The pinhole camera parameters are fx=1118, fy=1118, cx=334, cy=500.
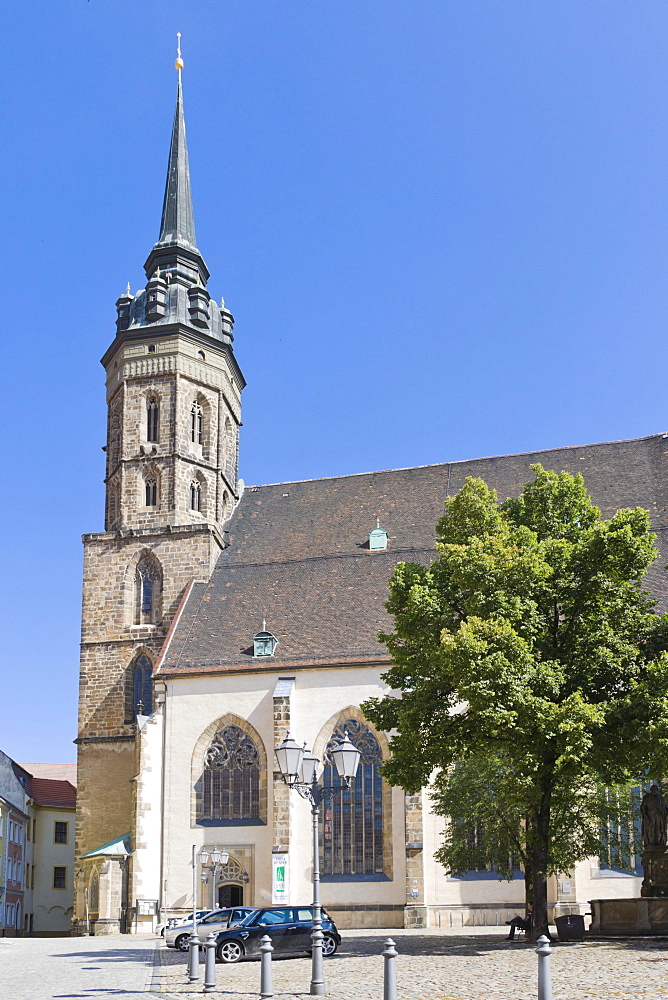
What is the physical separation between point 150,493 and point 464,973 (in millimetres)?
26782

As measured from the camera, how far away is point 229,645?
34.8 m

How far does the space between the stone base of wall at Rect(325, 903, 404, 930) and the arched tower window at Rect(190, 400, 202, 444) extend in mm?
17640

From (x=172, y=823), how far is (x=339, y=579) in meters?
9.25

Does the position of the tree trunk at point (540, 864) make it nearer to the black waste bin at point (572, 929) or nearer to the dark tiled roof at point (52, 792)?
the black waste bin at point (572, 929)

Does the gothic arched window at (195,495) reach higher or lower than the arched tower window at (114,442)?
lower

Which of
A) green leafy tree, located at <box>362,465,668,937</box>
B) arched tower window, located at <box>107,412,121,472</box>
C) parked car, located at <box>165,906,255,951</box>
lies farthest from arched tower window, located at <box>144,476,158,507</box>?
green leafy tree, located at <box>362,465,668,937</box>

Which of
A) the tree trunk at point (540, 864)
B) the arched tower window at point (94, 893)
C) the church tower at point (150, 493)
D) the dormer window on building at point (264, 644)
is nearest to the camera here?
the tree trunk at point (540, 864)

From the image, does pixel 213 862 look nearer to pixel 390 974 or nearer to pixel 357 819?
pixel 357 819

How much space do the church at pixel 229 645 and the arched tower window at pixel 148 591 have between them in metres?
0.08

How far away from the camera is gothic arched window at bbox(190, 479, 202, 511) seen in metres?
40.5

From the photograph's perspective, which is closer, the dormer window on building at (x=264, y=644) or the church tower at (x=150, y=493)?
the dormer window on building at (x=264, y=644)

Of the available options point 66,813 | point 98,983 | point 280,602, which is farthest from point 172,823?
point 66,813

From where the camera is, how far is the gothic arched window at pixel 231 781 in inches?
1294

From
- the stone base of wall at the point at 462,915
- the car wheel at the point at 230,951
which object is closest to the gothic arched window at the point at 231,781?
the stone base of wall at the point at 462,915
